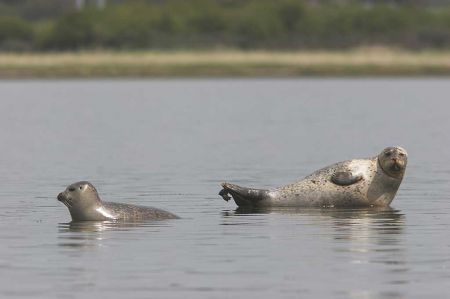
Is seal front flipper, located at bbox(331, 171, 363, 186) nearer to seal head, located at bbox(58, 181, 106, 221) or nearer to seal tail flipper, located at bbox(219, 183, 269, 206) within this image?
seal tail flipper, located at bbox(219, 183, 269, 206)

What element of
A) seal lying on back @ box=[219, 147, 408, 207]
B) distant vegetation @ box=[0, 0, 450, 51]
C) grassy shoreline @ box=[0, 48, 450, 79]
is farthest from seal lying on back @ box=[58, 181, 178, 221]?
distant vegetation @ box=[0, 0, 450, 51]

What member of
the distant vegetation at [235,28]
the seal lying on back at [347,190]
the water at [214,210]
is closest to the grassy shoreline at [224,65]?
the distant vegetation at [235,28]

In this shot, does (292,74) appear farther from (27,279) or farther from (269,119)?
(27,279)

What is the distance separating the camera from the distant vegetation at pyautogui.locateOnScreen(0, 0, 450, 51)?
308 feet

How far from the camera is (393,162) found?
24688mm

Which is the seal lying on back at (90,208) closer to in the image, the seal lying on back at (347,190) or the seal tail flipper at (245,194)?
the seal tail flipper at (245,194)

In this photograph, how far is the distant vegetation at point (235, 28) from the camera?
93875 mm

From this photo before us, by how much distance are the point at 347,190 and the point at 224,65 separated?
199 ft

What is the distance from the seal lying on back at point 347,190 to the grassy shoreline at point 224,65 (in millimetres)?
59269

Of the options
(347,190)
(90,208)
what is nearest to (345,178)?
(347,190)

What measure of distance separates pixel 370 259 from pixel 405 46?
73866 mm

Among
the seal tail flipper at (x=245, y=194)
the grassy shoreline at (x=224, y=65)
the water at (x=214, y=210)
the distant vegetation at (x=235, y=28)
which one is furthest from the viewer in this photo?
the distant vegetation at (x=235, y=28)

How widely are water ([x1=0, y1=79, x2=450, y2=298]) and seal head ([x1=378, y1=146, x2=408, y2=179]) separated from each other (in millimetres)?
613

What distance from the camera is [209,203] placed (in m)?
26.2
